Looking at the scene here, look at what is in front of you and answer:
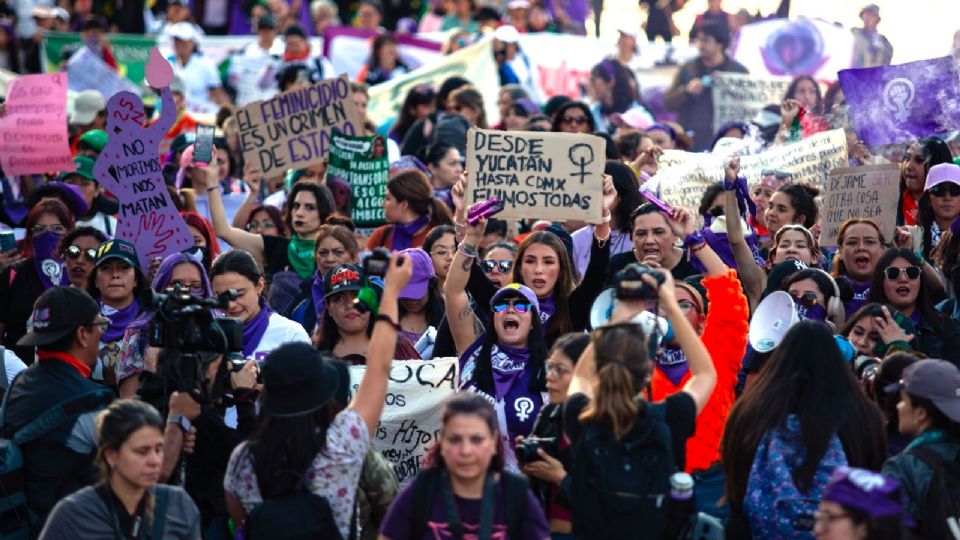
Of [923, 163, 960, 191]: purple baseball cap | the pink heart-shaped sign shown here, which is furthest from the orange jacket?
the pink heart-shaped sign

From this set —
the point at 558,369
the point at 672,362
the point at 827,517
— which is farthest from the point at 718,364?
the point at 827,517

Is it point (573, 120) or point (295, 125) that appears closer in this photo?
point (295, 125)

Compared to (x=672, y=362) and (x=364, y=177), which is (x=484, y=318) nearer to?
(x=672, y=362)

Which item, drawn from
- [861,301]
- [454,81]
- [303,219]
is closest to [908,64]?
[861,301]

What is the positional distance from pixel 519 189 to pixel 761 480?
11.6 ft

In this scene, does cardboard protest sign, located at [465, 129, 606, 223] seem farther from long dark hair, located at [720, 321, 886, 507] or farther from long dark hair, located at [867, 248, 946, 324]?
long dark hair, located at [720, 321, 886, 507]

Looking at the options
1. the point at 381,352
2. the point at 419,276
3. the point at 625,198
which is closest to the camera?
the point at 381,352

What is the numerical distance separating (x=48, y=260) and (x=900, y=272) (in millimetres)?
4779

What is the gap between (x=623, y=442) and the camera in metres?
5.76

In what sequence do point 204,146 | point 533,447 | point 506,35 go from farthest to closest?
point 506,35 → point 204,146 → point 533,447

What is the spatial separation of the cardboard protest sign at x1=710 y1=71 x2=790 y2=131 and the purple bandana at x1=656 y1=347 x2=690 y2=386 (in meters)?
8.62

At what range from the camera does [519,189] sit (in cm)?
922

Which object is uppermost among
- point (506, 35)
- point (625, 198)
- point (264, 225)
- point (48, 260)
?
point (506, 35)

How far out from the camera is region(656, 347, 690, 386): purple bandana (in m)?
6.95
